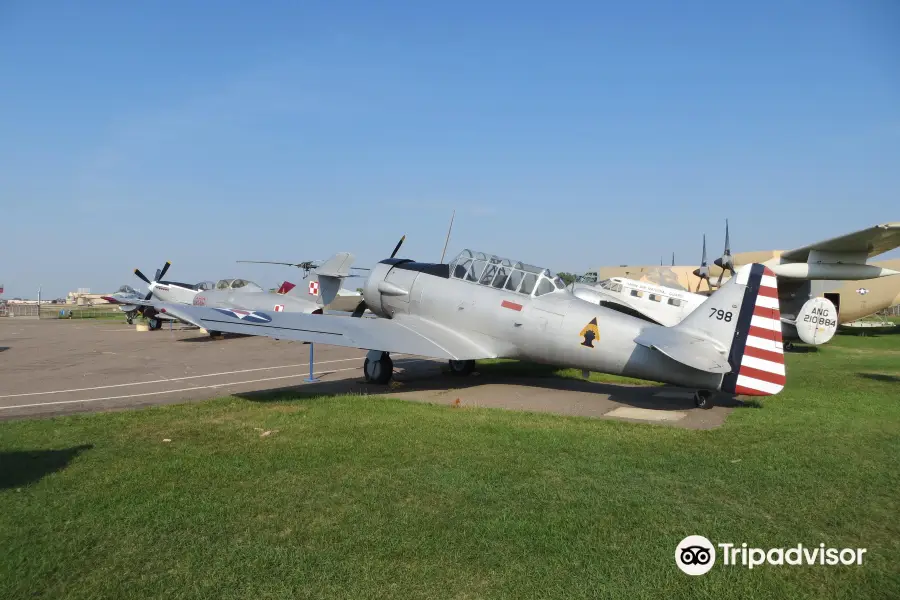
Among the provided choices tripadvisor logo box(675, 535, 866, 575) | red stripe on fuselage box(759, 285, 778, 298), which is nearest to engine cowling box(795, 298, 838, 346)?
red stripe on fuselage box(759, 285, 778, 298)

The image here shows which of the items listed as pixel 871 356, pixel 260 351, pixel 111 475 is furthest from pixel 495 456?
pixel 871 356

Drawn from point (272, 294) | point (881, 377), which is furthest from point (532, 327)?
point (272, 294)

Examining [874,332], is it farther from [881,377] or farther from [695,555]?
[695,555]

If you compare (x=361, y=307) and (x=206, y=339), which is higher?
(x=361, y=307)

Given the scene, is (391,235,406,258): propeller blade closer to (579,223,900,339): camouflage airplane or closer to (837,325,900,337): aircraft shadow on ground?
(579,223,900,339): camouflage airplane

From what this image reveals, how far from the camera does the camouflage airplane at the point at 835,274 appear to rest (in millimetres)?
18094

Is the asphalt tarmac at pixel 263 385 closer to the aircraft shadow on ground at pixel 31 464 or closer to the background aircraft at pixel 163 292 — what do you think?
the aircraft shadow on ground at pixel 31 464

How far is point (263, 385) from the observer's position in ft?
38.3

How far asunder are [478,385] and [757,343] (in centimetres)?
540

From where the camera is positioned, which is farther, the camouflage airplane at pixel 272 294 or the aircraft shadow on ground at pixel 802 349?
the aircraft shadow on ground at pixel 802 349

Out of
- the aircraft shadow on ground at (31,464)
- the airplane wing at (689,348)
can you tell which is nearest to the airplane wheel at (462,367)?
the airplane wing at (689,348)

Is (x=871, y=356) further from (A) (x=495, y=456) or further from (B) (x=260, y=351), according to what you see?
(B) (x=260, y=351)

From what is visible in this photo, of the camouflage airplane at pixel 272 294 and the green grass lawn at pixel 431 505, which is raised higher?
the camouflage airplane at pixel 272 294

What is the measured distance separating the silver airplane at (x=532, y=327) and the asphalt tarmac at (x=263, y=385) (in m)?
0.71
